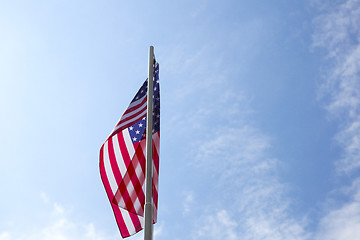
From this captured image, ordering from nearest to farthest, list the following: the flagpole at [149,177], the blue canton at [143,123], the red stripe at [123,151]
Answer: the flagpole at [149,177] → the red stripe at [123,151] → the blue canton at [143,123]

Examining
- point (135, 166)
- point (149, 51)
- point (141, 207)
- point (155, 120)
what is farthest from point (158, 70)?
point (141, 207)

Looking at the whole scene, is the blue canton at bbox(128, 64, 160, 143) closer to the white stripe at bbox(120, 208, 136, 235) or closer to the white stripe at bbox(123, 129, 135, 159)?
the white stripe at bbox(123, 129, 135, 159)

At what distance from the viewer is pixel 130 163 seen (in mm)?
13891

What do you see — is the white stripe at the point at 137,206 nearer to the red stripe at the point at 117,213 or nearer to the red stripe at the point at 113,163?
the red stripe at the point at 117,213

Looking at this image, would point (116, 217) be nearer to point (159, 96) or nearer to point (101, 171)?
point (101, 171)

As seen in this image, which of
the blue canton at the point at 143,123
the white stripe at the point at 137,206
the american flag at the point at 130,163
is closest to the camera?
the white stripe at the point at 137,206

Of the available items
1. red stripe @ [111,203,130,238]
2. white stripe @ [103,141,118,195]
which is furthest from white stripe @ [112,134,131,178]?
red stripe @ [111,203,130,238]

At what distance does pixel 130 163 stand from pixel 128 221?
5.83 ft

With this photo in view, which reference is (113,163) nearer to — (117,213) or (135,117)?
(117,213)

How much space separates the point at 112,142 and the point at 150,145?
95.9 inches

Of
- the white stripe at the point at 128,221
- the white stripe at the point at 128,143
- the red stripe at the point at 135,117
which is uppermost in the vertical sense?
the red stripe at the point at 135,117

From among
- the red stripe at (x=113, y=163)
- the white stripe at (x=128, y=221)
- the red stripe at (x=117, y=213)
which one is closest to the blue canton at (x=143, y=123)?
the red stripe at (x=113, y=163)

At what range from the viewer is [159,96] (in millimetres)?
15195

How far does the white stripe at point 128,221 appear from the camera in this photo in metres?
13.2
